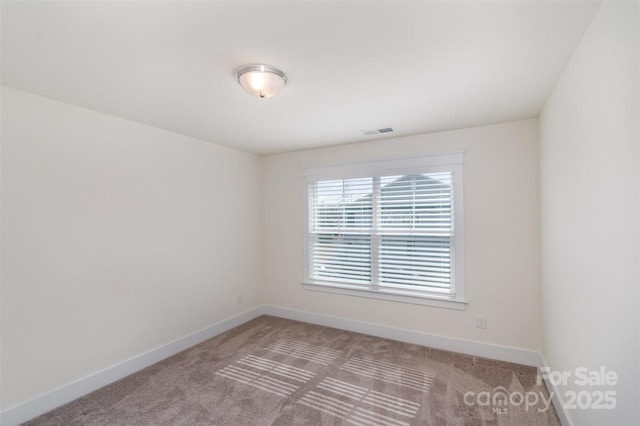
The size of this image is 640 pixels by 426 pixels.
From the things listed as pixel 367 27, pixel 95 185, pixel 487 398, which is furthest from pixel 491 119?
pixel 95 185

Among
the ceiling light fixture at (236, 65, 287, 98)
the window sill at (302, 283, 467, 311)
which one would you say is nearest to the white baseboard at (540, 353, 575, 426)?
the window sill at (302, 283, 467, 311)

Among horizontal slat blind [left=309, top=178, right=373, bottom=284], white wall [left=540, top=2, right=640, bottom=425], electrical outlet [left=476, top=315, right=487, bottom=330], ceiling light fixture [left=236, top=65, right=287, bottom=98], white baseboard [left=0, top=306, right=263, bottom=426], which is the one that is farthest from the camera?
horizontal slat blind [left=309, top=178, right=373, bottom=284]

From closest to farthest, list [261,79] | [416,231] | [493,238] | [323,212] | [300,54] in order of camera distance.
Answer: [300,54], [261,79], [493,238], [416,231], [323,212]

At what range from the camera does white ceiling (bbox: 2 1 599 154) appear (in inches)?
54.4

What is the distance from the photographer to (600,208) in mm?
1417

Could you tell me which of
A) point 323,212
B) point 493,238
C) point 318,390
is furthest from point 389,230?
point 318,390

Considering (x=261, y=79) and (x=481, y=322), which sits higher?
(x=261, y=79)

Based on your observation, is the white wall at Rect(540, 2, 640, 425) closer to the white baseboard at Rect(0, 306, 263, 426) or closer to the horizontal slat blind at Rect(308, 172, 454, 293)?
the horizontal slat blind at Rect(308, 172, 454, 293)

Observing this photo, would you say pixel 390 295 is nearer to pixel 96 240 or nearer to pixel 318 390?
pixel 318 390

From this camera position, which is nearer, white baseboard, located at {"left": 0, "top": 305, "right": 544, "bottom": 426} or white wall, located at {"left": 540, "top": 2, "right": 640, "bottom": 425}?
white wall, located at {"left": 540, "top": 2, "right": 640, "bottom": 425}

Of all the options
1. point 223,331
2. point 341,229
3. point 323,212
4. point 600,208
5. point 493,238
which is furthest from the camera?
point 323,212

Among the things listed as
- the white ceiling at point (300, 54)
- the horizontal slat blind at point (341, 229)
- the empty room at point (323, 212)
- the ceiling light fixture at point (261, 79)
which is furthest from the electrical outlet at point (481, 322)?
the ceiling light fixture at point (261, 79)

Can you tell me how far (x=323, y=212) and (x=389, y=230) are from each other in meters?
0.98

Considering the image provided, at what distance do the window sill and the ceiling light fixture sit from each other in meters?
2.65
